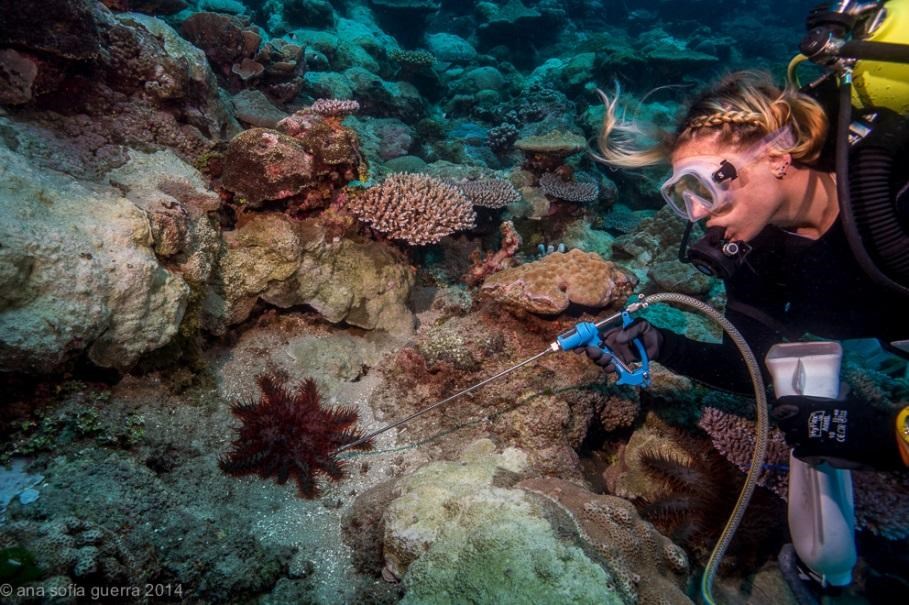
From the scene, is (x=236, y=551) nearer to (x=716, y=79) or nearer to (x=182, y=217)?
(x=182, y=217)

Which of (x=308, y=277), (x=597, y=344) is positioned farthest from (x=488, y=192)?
(x=597, y=344)

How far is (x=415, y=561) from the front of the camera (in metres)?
2.40

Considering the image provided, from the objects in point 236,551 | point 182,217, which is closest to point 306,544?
point 236,551

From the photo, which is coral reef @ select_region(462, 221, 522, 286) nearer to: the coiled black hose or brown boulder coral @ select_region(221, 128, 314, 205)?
brown boulder coral @ select_region(221, 128, 314, 205)

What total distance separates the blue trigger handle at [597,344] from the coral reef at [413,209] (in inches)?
91.4

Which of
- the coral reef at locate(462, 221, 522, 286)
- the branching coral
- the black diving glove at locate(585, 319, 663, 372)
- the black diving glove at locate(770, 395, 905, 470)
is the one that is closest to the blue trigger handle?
the black diving glove at locate(585, 319, 663, 372)

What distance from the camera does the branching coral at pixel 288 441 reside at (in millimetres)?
3023

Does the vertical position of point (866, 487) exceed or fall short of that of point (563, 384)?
it falls short

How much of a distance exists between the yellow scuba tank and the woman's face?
442 millimetres

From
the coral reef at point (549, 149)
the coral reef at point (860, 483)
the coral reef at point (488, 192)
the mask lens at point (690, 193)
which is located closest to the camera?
the mask lens at point (690, 193)

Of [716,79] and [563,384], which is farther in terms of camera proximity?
[563,384]

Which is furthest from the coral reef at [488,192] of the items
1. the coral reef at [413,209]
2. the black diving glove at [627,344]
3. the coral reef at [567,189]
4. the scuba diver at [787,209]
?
the black diving glove at [627,344]

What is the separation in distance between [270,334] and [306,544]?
80.2 inches

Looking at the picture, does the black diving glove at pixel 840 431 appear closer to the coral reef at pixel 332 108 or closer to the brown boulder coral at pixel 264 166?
the brown boulder coral at pixel 264 166
